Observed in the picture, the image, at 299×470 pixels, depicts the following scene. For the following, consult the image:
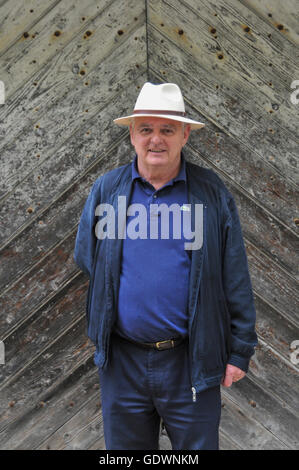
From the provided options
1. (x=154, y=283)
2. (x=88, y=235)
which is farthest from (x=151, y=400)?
(x=88, y=235)

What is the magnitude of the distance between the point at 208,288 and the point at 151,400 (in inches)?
18.7

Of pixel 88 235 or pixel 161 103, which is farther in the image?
pixel 88 235

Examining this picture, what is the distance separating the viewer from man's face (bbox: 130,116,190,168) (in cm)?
183

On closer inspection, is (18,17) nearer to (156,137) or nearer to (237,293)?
(156,137)

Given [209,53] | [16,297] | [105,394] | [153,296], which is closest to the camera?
[153,296]

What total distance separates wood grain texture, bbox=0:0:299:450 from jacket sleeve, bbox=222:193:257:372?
1.45ft

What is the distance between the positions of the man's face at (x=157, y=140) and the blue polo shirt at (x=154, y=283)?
101 mm

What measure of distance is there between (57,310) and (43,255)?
26 cm

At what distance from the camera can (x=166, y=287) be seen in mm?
1842

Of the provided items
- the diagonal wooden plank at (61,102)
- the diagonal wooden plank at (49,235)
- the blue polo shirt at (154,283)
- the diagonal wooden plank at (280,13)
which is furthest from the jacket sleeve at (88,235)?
the diagonal wooden plank at (280,13)

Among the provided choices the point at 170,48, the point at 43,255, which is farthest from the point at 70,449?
the point at 170,48

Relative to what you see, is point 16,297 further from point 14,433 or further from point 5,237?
point 14,433

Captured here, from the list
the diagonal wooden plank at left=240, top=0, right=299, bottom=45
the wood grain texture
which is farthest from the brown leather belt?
the diagonal wooden plank at left=240, top=0, right=299, bottom=45

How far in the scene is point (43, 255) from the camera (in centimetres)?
234
